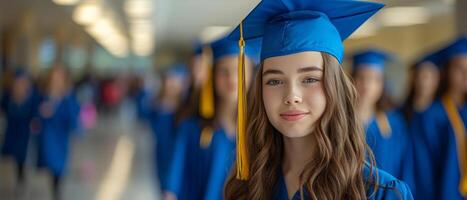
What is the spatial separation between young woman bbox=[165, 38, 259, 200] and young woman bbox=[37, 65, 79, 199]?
12.1ft

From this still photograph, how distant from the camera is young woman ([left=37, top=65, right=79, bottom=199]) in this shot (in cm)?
614

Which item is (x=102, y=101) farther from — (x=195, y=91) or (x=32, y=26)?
(x=195, y=91)

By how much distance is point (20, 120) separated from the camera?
7051 millimetres

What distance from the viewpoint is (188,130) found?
2.95 m

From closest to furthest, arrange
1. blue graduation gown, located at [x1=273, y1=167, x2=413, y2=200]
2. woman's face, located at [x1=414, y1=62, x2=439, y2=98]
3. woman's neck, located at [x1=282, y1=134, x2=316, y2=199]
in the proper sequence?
blue graduation gown, located at [x1=273, y1=167, x2=413, y2=200]
woman's neck, located at [x1=282, y1=134, x2=316, y2=199]
woman's face, located at [x1=414, y1=62, x2=439, y2=98]

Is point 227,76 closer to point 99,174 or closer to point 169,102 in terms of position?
point 169,102

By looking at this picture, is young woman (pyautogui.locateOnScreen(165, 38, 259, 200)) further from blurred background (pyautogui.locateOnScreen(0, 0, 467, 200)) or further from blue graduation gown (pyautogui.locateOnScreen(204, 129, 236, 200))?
blurred background (pyautogui.locateOnScreen(0, 0, 467, 200))

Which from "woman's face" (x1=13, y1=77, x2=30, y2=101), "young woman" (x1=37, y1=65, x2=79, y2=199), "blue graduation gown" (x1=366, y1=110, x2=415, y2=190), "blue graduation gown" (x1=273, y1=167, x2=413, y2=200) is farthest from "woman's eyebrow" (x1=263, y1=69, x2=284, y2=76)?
"woman's face" (x1=13, y1=77, x2=30, y2=101)

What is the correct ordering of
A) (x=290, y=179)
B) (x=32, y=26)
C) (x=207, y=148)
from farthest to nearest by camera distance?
1. (x=32, y=26)
2. (x=207, y=148)
3. (x=290, y=179)

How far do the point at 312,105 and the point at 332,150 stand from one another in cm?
15

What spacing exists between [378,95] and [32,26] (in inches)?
495

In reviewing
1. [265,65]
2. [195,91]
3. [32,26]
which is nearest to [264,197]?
[265,65]

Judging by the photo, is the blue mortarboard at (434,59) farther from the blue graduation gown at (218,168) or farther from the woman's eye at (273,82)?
the woman's eye at (273,82)

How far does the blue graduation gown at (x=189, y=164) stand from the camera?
9.18ft
